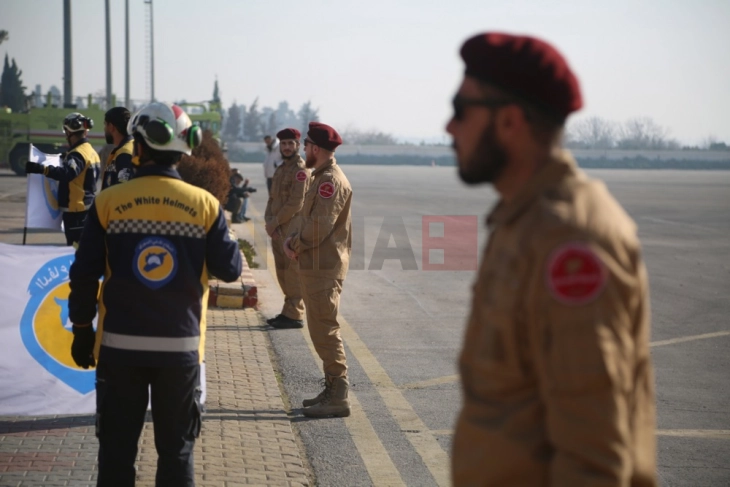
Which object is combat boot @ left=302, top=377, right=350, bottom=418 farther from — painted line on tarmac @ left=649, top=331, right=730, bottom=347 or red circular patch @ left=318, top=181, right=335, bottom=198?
painted line on tarmac @ left=649, top=331, right=730, bottom=347

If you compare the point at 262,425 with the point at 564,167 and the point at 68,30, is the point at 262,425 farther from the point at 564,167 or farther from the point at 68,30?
the point at 68,30

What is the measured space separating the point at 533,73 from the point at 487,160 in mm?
230

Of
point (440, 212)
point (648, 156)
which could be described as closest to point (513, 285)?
point (440, 212)

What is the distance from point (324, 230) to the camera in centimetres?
668

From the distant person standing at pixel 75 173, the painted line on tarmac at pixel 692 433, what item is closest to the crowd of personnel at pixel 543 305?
the painted line on tarmac at pixel 692 433

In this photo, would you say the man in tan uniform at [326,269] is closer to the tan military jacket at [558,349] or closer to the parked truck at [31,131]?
the tan military jacket at [558,349]

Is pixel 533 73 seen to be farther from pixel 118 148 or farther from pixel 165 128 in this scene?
pixel 118 148

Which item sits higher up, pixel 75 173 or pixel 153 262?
pixel 153 262

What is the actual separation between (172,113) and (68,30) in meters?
26.4

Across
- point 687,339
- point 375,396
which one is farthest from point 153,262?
point 687,339

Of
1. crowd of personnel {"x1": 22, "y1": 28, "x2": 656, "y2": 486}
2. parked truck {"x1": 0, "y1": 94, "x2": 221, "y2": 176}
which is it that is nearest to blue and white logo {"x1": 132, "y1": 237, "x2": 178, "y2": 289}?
crowd of personnel {"x1": 22, "y1": 28, "x2": 656, "y2": 486}

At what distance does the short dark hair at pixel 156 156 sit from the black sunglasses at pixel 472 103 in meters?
2.07

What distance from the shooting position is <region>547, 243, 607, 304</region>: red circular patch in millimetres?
1862

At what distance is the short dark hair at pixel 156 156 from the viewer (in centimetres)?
401
